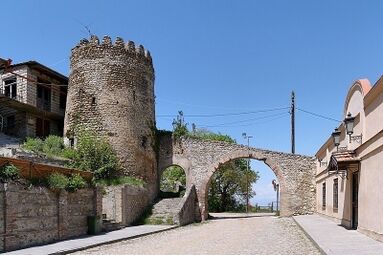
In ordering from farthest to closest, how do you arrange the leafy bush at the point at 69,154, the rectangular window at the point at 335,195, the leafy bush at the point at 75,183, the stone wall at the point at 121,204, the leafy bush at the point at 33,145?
the leafy bush at the point at 69,154 < the leafy bush at the point at 33,145 < the stone wall at the point at 121,204 < the rectangular window at the point at 335,195 < the leafy bush at the point at 75,183

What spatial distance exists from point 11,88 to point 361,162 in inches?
861

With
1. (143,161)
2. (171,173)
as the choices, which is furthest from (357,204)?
(171,173)

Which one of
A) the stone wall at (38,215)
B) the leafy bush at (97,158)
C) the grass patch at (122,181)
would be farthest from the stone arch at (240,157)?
the stone wall at (38,215)

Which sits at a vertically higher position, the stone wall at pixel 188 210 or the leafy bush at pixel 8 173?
the leafy bush at pixel 8 173

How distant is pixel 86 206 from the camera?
55.2ft

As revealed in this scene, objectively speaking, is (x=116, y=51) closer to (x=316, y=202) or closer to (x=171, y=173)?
Answer: (x=316, y=202)

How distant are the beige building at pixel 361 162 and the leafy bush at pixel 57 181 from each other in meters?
9.12

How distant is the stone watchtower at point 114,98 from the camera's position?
24.8 metres

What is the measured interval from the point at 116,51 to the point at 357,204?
15.9 m

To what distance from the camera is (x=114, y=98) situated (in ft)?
81.7

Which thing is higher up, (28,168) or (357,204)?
(28,168)

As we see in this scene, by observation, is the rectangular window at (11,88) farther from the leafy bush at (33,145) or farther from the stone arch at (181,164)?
the stone arch at (181,164)

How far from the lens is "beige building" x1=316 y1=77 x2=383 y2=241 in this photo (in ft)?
39.2

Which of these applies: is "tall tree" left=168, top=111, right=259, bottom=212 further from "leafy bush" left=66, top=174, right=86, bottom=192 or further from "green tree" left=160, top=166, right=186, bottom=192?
"leafy bush" left=66, top=174, right=86, bottom=192
